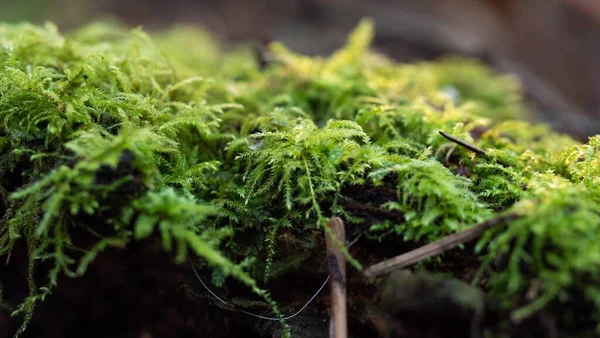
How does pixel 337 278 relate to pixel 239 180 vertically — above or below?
below

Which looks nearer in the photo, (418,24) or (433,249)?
(433,249)

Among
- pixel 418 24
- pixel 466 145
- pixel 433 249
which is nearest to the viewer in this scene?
pixel 433 249

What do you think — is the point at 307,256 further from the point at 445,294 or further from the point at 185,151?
the point at 185,151

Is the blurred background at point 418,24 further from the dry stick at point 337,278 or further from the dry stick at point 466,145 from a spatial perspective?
the dry stick at point 337,278

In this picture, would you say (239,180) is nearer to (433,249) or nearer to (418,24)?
(433,249)

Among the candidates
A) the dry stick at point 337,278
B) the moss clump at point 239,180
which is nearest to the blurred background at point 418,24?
the moss clump at point 239,180

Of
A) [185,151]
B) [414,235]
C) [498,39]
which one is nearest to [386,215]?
[414,235]

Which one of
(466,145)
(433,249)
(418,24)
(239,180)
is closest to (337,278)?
(433,249)

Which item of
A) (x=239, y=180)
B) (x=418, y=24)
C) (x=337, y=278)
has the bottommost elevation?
(x=337, y=278)
